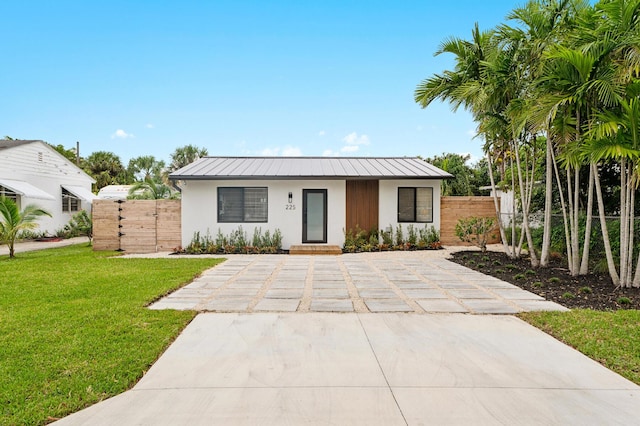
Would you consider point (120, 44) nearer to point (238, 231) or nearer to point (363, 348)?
point (238, 231)

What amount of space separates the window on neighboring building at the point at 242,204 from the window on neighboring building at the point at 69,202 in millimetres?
12316

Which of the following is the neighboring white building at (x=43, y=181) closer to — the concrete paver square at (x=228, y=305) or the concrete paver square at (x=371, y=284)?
the concrete paver square at (x=228, y=305)

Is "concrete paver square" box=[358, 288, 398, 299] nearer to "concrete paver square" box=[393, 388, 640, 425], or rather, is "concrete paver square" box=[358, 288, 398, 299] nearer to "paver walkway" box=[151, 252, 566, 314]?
"paver walkway" box=[151, 252, 566, 314]

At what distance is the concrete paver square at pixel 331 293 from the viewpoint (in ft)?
18.9

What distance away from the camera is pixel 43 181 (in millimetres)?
17719

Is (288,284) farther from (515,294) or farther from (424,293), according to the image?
(515,294)

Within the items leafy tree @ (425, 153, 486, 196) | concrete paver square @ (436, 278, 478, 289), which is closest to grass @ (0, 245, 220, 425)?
concrete paver square @ (436, 278, 478, 289)

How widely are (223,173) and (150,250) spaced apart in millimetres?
3821

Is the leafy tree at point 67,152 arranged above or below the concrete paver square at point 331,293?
above

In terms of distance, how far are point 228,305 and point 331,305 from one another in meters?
1.54

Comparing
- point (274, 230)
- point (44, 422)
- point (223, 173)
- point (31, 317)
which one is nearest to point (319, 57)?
point (223, 173)

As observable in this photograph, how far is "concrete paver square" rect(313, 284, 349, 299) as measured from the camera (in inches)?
226

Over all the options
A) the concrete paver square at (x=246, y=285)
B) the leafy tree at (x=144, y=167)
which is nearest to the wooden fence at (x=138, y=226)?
the concrete paver square at (x=246, y=285)

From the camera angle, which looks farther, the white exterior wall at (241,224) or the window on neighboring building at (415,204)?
the window on neighboring building at (415,204)
